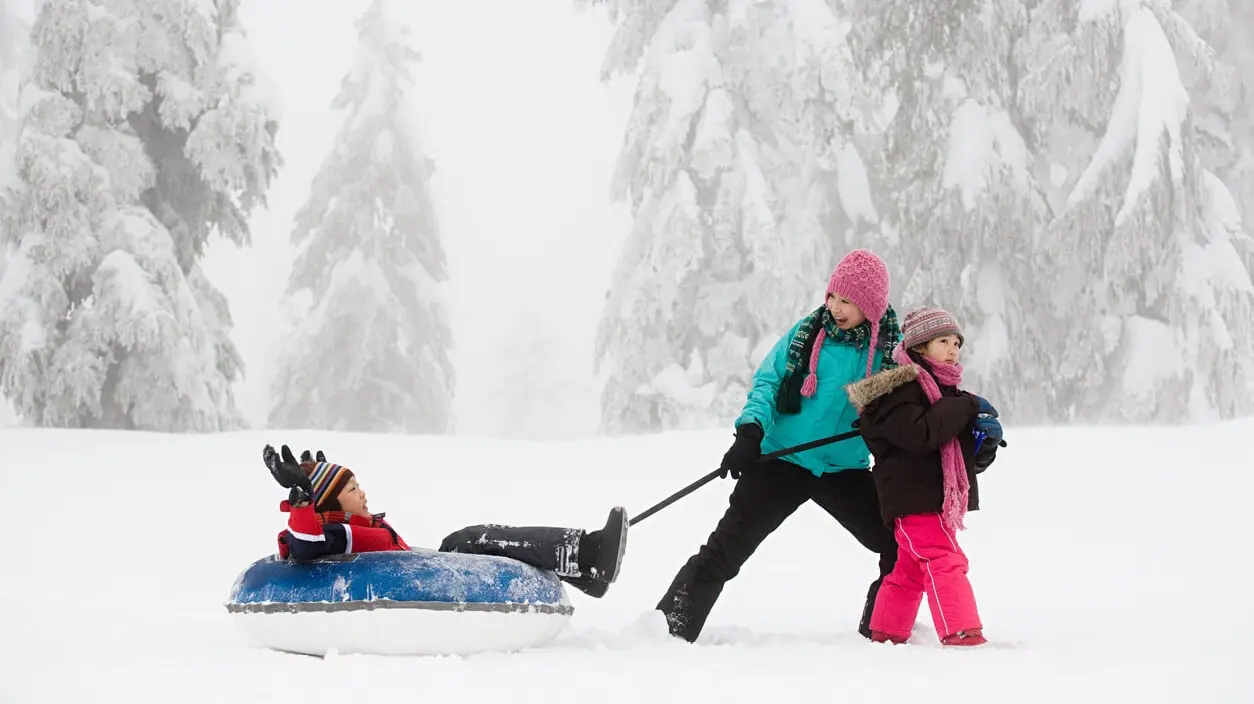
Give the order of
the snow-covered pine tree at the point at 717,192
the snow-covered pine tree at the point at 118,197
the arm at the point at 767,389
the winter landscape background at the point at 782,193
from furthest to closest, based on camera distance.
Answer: the snow-covered pine tree at the point at 717,192
the winter landscape background at the point at 782,193
the snow-covered pine tree at the point at 118,197
the arm at the point at 767,389

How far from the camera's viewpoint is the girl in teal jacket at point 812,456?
14.9 ft

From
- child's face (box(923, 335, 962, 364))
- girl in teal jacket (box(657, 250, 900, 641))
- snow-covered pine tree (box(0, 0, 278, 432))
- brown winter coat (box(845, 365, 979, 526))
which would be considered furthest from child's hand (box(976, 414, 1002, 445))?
snow-covered pine tree (box(0, 0, 278, 432))

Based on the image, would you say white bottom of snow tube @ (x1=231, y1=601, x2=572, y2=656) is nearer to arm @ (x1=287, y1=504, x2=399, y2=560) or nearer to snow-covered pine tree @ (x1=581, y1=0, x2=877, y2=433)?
arm @ (x1=287, y1=504, x2=399, y2=560)

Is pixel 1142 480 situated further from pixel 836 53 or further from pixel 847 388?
pixel 836 53

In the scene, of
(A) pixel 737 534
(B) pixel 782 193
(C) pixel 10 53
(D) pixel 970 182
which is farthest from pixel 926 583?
(C) pixel 10 53

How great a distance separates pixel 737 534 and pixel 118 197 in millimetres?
12472

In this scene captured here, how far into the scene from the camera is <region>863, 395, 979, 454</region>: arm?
4.10 m

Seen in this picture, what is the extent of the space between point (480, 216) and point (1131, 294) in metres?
Result: 43.9

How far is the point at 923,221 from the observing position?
1559 centimetres

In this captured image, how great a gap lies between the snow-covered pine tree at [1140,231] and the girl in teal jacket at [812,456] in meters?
10.7

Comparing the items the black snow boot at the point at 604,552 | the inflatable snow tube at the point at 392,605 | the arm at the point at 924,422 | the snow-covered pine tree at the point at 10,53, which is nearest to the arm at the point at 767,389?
the arm at the point at 924,422

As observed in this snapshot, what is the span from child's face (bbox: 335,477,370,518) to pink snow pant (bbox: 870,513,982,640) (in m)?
1.95

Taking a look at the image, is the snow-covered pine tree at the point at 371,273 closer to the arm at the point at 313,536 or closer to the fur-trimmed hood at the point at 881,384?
the arm at the point at 313,536

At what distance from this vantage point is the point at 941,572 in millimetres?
4113
